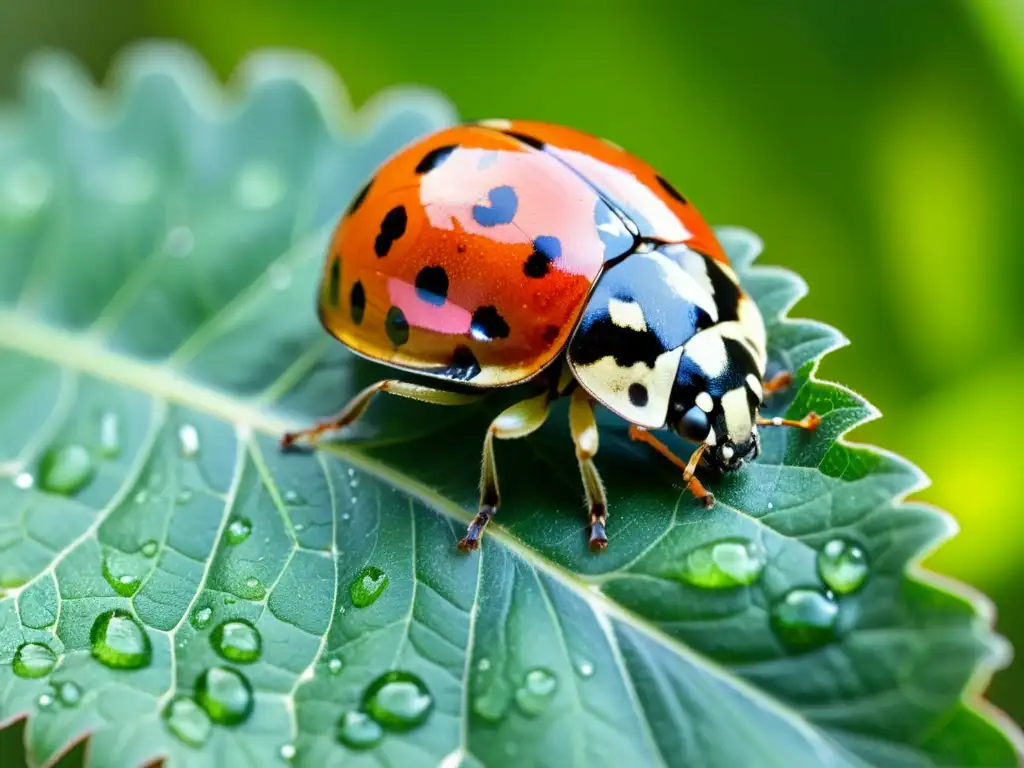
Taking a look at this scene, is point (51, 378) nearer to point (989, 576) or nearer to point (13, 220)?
point (13, 220)

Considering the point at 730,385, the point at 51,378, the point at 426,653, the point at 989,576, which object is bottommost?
the point at 51,378

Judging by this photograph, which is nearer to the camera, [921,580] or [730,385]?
[921,580]

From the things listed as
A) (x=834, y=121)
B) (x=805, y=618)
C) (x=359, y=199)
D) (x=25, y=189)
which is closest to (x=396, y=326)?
(x=359, y=199)

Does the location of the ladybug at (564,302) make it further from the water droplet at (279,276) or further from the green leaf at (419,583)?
the water droplet at (279,276)

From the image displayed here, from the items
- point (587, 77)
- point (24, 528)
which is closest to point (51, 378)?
point (24, 528)

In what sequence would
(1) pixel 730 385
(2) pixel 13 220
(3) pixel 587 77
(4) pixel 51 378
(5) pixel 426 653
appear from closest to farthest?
(5) pixel 426 653 → (1) pixel 730 385 → (4) pixel 51 378 → (2) pixel 13 220 → (3) pixel 587 77

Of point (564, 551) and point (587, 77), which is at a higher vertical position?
point (587, 77)

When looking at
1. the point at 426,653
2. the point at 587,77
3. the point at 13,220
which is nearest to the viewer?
the point at 426,653
